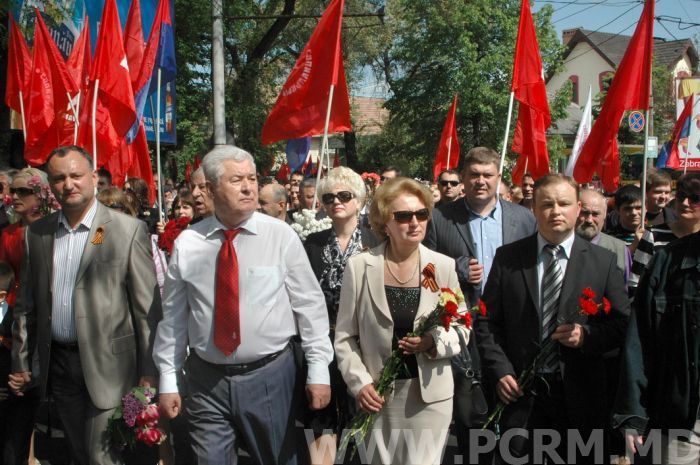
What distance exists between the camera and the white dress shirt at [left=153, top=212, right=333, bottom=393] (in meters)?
3.77

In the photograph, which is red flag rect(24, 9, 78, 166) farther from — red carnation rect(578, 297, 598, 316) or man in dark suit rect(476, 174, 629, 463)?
red carnation rect(578, 297, 598, 316)

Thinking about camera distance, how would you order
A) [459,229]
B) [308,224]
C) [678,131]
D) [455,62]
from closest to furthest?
1. [459,229]
2. [308,224]
3. [678,131]
4. [455,62]

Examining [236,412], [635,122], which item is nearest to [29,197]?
[236,412]

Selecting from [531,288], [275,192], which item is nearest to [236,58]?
[275,192]

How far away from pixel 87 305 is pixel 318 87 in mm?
4646

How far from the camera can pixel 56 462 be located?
6047 mm

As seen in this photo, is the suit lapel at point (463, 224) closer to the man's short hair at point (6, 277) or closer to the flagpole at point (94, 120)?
the man's short hair at point (6, 277)

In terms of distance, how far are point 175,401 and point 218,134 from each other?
1006cm

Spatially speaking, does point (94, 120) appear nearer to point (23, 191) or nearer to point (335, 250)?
point (23, 191)

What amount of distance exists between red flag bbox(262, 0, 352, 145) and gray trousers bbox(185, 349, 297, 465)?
475 centimetres

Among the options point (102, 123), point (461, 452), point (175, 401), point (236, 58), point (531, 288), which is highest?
point (236, 58)

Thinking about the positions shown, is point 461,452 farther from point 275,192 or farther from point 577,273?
point 275,192

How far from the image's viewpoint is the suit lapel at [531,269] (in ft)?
14.1

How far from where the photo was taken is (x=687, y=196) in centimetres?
439
